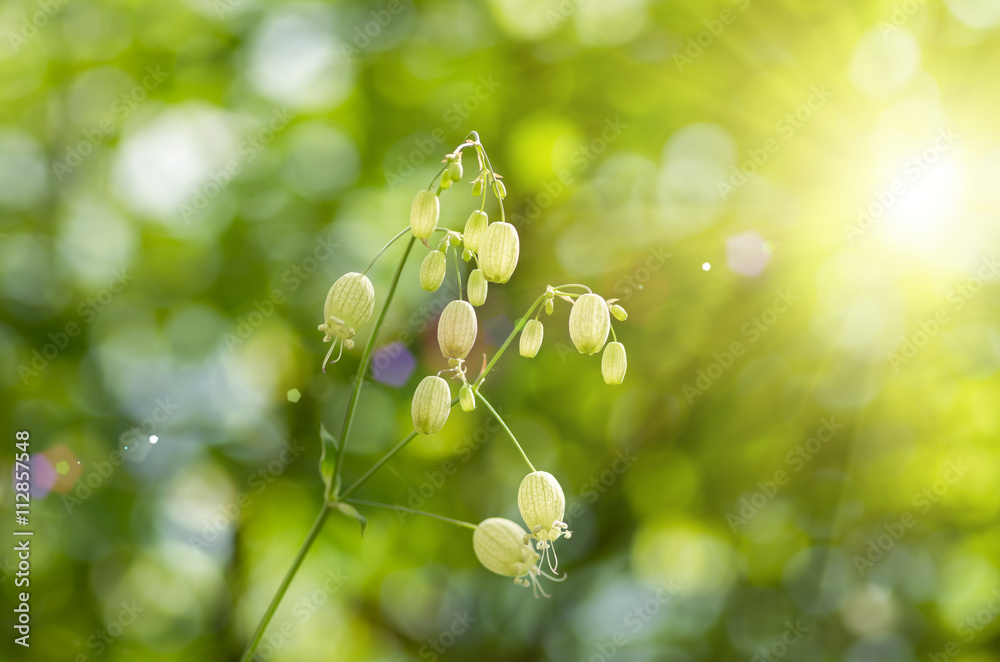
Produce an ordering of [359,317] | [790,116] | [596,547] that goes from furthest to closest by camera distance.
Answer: [596,547] < [790,116] < [359,317]

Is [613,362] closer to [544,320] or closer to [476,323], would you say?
[476,323]

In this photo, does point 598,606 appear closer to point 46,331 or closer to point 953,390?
point 953,390

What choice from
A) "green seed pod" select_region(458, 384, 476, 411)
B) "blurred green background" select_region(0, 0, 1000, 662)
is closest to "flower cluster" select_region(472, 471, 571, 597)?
"green seed pod" select_region(458, 384, 476, 411)

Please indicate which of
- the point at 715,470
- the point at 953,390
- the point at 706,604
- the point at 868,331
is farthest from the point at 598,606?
the point at 953,390

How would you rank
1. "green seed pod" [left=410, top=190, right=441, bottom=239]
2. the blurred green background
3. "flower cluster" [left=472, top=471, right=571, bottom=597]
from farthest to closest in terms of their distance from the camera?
the blurred green background
"flower cluster" [left=472, top=471, right=571, bottom=597]
"green seed pod" [left=410, top=190, right=441, bottom=239]

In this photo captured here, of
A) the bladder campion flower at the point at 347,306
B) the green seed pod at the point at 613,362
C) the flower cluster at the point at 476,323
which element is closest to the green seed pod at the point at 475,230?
the flower cluster at the point at 476,323

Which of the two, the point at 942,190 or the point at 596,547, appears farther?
the point at 596,547

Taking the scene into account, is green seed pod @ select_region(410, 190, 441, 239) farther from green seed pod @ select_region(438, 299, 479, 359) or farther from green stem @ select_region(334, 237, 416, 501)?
green seed pod @ select_region(438, 299, 479, 359)

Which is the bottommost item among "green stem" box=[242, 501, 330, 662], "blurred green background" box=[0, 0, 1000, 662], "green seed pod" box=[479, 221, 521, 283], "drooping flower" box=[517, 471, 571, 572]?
"blurred green background" box=[0, 0, 1000, 662]
